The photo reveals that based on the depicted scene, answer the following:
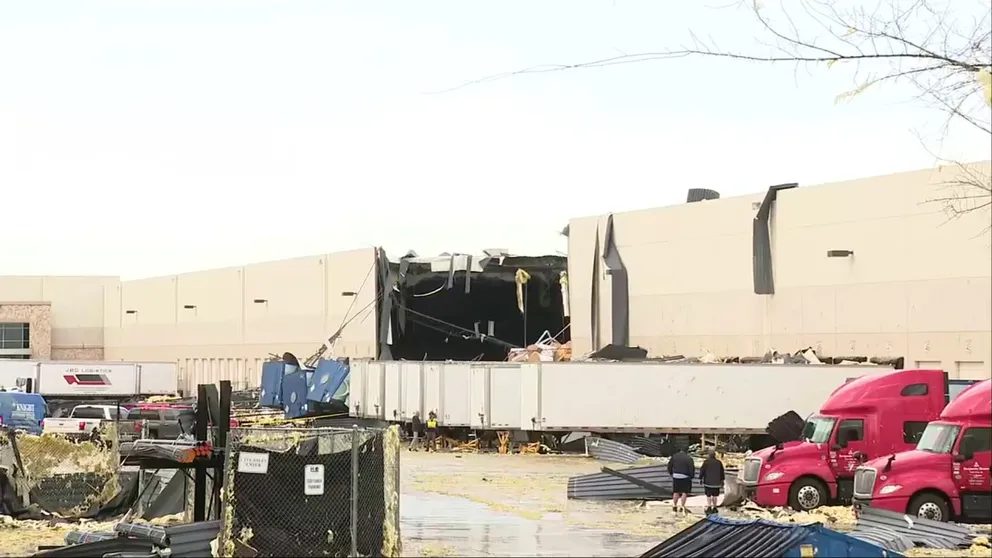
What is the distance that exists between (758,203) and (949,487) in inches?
1017

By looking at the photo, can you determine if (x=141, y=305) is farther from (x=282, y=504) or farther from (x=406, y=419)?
(x=282, y=504)

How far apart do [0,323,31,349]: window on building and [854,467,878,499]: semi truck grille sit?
80157 millimetres

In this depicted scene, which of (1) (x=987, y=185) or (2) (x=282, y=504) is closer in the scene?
(1) (x=987, y=185)

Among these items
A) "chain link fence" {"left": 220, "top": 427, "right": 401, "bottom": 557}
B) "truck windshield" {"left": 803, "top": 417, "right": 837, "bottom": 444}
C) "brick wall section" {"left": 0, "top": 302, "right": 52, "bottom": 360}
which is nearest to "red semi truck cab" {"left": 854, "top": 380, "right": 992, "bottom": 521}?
"truck windshield" {"left": 803, "top": 417, "right": 837, "bottom": 444}

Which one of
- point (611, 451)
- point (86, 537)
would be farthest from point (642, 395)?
point (86, 537)

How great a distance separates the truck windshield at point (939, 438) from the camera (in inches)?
989

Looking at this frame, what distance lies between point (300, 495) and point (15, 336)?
83.6m

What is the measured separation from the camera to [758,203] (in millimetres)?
49875

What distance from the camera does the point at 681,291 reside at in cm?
5494

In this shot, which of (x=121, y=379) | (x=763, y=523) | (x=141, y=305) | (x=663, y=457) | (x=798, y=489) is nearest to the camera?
(x=763, y=523)

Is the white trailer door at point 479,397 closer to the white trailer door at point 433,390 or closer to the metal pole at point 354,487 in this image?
the white trailer door at point 433,390

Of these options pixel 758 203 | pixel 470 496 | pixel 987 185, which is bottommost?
pixel 470 496

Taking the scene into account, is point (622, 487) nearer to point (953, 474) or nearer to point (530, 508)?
point (530, 508)

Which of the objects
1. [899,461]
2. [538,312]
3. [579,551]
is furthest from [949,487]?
[538,312]
